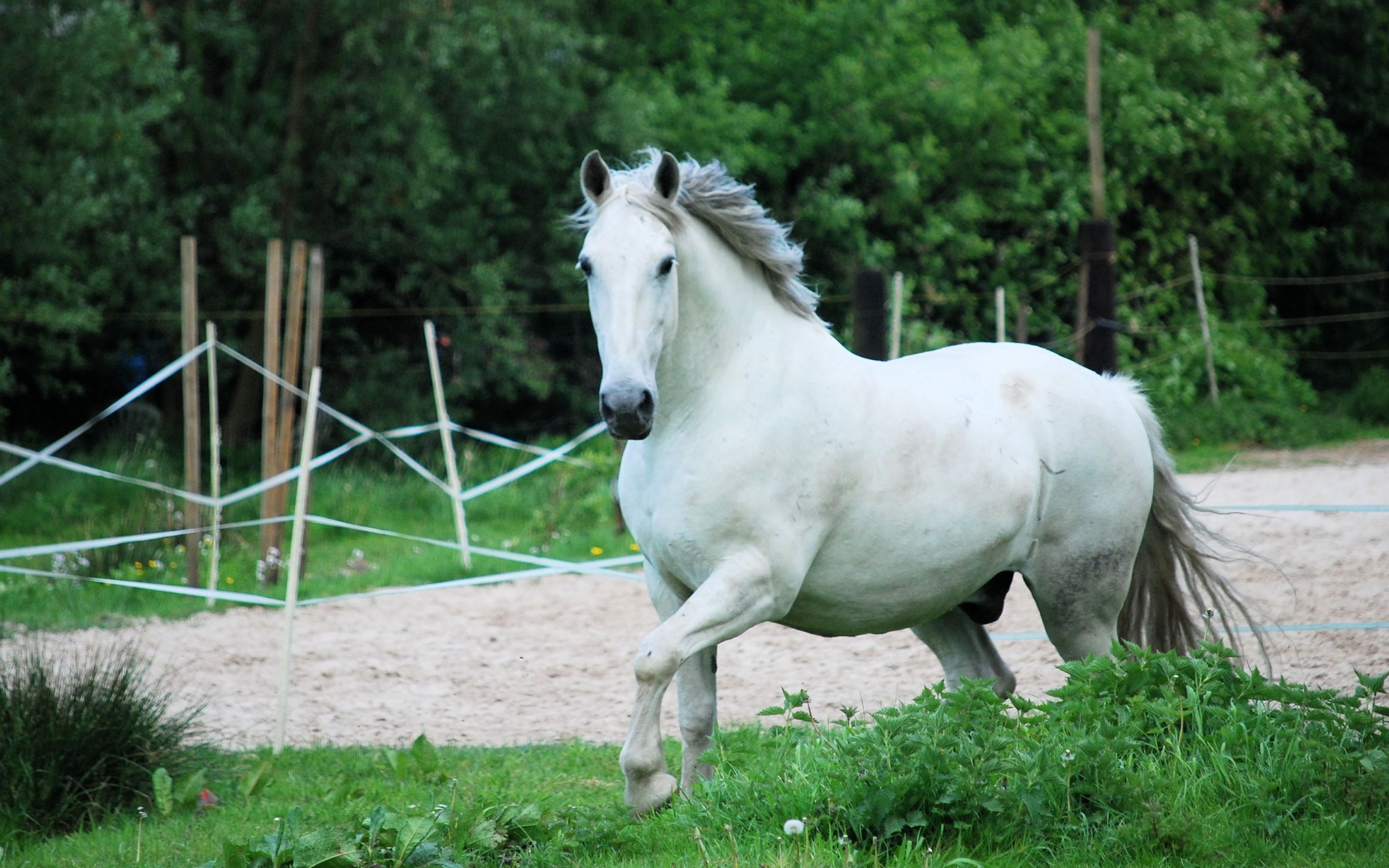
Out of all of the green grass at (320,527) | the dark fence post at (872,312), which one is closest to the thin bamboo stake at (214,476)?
the green grass at (320,527)

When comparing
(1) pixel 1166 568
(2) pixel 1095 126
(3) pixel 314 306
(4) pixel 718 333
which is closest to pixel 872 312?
(3) pixel 314 306

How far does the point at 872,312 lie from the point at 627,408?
6247 millimetres

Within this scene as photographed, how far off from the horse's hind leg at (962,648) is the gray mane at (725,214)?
1160 millimetres

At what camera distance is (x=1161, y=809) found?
290 centimetres

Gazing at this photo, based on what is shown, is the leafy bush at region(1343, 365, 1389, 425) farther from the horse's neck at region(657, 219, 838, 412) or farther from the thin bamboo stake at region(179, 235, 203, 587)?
the horse's neck at region(657, 219, 838, 412)

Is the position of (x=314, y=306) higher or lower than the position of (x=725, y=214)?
higher

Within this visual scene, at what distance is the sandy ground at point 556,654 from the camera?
5570 millimetres

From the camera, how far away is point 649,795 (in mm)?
3406

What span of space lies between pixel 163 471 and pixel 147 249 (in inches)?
95.9

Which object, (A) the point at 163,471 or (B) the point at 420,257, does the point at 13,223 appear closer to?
(A) the point at 163,471

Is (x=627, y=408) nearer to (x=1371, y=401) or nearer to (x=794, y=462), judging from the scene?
(x=794, y=462)

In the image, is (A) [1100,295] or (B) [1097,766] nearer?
(B) [1097,766]

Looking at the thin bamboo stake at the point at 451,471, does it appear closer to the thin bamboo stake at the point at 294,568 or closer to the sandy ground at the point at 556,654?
the sandy ground at the point at 556,654

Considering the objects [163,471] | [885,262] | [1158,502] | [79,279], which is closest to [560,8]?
[885,262]
